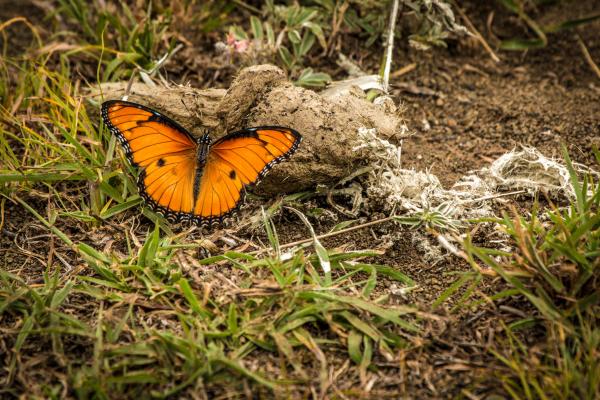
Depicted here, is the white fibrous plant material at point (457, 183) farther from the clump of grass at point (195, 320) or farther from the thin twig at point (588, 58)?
the thin twig at point (588, 58)

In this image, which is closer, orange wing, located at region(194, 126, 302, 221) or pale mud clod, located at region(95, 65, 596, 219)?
orange wing, located at region(194, 126, 302, 221)

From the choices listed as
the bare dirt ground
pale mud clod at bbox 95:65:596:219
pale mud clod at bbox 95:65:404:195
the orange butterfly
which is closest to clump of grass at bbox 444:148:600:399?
the bare dirt ground

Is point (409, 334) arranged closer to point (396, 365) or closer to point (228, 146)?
point (396, 365)

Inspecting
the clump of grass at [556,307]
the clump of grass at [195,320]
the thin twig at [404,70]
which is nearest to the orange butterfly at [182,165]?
the clump of grass at [195,320]

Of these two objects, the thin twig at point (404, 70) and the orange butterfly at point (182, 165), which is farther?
the thin twig at point (404, 70)

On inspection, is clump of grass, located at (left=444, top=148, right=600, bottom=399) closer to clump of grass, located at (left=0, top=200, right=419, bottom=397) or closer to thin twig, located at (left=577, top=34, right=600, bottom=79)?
clump of grass, located at (left=0, top=200, right=419, bottom=397)

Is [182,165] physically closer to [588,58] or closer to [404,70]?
[404,70]

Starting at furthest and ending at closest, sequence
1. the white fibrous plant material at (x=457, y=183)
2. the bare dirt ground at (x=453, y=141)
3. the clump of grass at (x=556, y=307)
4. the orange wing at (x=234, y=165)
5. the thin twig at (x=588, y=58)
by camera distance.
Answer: the thin twig at (x=588, y=58), the white fibrous plant material at (x=457, y=183), the orange wing at (x=234, y=165), the bare dirt ground at (x=453, y=141), the clump of grass at (x=556, y=307)

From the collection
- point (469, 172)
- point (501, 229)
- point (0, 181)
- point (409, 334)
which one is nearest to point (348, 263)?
point (409, 334)

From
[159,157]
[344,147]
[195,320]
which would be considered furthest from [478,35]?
[195,320]
